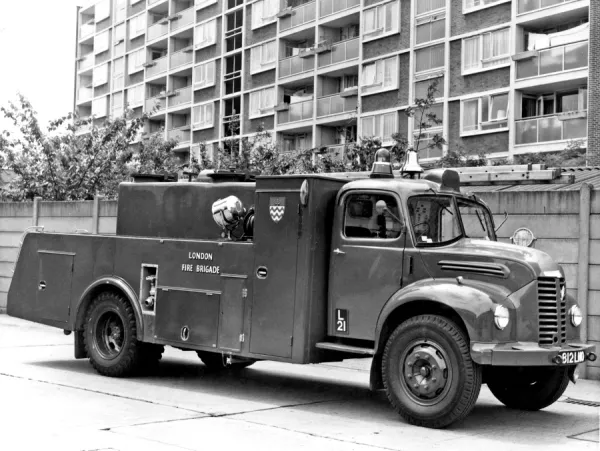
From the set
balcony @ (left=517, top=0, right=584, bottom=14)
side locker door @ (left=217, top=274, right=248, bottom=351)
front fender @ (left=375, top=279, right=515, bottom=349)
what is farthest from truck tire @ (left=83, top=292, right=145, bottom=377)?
balcony @ (left=517, top=0, right=584, bottom=14)

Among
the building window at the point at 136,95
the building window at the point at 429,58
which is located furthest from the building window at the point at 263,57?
the building window at the point at 136,95

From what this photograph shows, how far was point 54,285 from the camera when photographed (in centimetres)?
1308

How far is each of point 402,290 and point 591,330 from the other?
13.0 feet

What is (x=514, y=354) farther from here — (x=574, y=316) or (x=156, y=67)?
(x=156, y=67)

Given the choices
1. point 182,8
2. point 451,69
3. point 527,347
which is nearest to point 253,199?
point 527,347

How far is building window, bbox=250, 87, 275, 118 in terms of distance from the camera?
5188 centimetres

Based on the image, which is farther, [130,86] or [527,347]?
[130,86]

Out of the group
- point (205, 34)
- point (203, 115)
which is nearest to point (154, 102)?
point (203, 115)

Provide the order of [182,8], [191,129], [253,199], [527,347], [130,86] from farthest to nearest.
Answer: [130,86] < [182,8] < [191,129] < [253,199] < [527,347]

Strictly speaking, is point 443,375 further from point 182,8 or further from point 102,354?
point 182,8

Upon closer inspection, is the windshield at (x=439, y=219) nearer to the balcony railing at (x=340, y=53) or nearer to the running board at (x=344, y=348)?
the running board at (x=344, y=348)

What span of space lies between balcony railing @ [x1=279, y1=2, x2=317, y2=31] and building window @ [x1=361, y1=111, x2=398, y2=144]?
8.30 m

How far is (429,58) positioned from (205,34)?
23517mm

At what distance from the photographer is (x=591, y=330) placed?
12.4 metres
